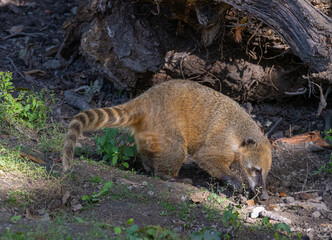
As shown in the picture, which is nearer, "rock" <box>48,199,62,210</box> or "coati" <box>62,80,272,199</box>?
"rock" <box>48,199,62,210</box>

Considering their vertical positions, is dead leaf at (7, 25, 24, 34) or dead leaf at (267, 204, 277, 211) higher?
dead leaf at (7, 25, 24, 34)

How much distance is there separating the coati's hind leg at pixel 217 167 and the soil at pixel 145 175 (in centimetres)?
13

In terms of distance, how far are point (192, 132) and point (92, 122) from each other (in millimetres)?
1309

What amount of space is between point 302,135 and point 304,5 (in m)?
2.12

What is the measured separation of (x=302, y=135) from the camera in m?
5.95

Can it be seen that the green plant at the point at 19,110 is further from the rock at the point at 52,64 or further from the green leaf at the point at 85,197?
the green leaf at the point at 85,197

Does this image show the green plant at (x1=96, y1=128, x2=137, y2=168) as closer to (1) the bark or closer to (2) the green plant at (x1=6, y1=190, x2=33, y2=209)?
(2) the green plant at (x1=6, y1=190, x2=33, y2=209)

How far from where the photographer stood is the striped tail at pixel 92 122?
13.0ft

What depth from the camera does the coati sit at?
16.0 feet

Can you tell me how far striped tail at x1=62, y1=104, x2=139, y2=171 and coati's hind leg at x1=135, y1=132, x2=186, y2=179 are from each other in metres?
0.27

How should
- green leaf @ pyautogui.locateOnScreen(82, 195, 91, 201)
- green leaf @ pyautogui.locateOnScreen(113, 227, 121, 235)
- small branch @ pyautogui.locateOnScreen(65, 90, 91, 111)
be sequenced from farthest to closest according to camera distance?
small branch @ pyautogui.locateOnScreen(65, 90, 91, 111) → green leaf @ pyautogui.locateOnScreen(82, 195, 91, 201) → green leaf @ pyautogui.locateOnScreen(113, 227, 121, 235)

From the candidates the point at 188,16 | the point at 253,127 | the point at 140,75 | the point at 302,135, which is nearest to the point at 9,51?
the point at 140,75

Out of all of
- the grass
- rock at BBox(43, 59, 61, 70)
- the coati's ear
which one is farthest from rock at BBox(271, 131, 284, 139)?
rock at BBox(43, 59, 61, 70)

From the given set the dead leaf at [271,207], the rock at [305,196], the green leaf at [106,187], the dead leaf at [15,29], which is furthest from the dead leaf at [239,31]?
the dead leaf at [15,29]
